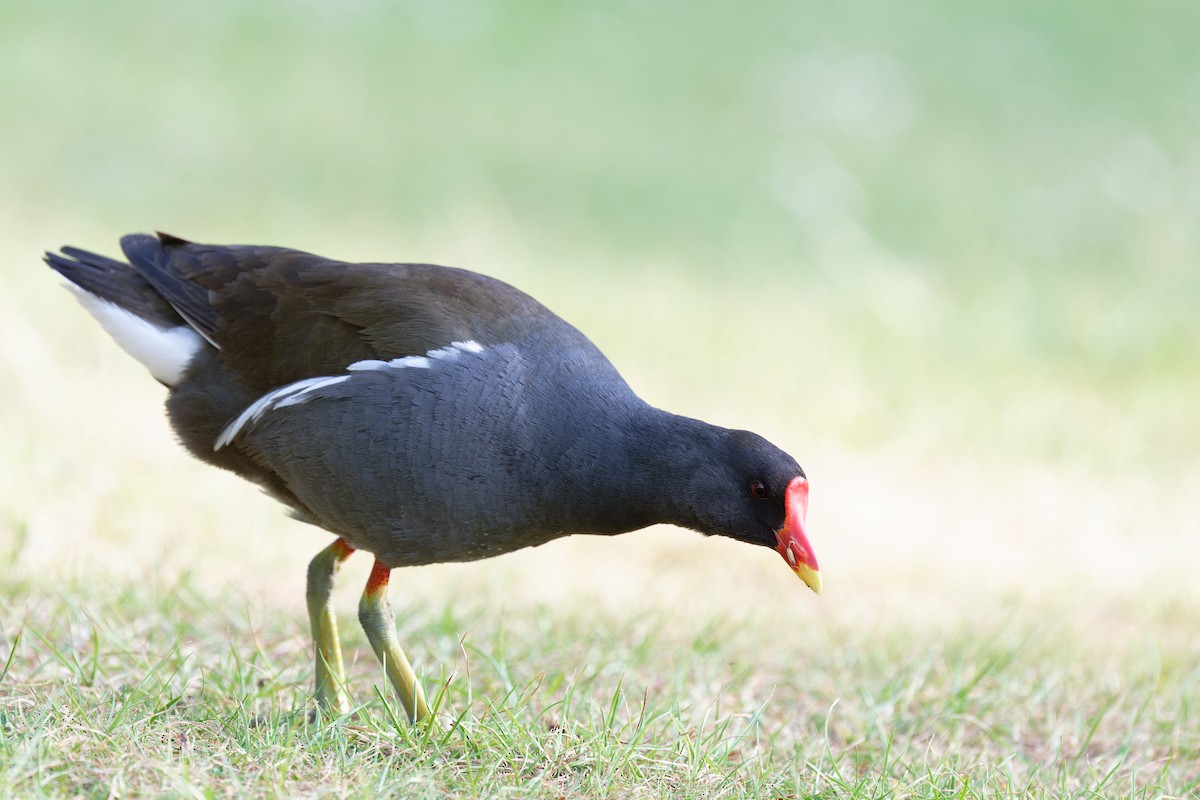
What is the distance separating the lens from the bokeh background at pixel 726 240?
4.95 metres

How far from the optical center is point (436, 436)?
3.00 meters

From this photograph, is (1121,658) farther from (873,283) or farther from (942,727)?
(873,283)

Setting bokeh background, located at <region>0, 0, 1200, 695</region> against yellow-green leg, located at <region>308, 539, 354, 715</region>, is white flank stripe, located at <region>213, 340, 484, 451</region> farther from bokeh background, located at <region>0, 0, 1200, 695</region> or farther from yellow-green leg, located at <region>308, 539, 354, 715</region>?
bokeh background, located at <region>0, 0, 1200, 695</region>

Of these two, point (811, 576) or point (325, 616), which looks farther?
point (325, 616)

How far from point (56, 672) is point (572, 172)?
7120 millimetres

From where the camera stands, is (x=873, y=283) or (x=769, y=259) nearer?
→ (x=873, y=283)

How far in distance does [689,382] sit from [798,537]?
153 inches

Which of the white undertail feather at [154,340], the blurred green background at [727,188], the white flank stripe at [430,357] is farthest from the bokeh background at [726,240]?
the white flank stripe at [430,357]

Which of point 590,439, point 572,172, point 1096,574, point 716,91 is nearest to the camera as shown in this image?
point 590,439

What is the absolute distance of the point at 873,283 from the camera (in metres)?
7.85

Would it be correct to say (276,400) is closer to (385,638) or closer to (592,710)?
(385,638)

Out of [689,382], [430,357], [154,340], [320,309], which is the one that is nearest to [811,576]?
[430,357]

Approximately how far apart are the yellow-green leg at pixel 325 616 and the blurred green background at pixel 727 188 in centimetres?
132

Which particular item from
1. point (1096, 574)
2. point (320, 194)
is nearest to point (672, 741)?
point (1096, 574)
